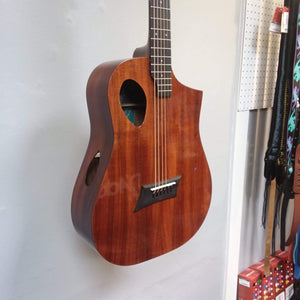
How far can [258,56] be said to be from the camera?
1.23 meters

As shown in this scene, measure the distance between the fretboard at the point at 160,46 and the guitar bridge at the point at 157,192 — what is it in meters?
0.22

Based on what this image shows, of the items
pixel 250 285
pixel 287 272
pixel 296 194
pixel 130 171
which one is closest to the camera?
pixel 130 171

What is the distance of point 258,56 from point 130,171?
83cm

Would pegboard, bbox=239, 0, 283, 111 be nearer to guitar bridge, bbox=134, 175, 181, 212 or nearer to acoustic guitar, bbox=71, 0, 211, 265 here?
acoustic guitar, bbox=71, 0, 211, 265

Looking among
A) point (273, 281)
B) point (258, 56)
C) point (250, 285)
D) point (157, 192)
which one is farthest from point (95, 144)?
point (273, 281)

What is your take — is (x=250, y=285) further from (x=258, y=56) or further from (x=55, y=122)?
(x=55, y=122)

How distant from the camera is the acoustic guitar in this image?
0.67 metres

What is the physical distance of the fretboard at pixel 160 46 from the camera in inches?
27.0

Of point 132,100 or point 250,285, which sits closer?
point 132,100

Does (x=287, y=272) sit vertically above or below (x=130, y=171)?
below

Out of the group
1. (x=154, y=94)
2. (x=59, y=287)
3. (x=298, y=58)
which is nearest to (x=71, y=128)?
(x=154, y=94)

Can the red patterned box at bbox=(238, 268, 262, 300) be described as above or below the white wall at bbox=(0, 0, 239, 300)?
below

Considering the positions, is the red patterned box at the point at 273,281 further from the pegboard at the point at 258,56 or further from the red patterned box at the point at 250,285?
the pegboard at the point at 258,56

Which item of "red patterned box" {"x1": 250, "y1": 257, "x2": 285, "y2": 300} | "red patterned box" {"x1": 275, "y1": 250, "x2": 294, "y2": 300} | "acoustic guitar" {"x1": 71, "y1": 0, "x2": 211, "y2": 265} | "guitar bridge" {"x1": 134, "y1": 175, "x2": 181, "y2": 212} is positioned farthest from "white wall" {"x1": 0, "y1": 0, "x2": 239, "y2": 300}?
"red patterned box" {"x1": 275, "y1": 250, "x2": 294, "y2": 300}
